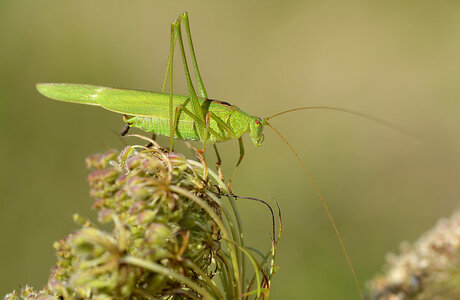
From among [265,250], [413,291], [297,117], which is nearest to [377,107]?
[297,117]

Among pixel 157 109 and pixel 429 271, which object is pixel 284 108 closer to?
pixel 157 109

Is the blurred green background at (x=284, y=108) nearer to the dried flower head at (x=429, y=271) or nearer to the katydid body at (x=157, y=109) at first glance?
the dried flower head at (x=429, y=271)

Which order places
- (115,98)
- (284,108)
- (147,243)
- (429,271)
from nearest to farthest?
(147,243), (429,271), (115,98), (284,108)

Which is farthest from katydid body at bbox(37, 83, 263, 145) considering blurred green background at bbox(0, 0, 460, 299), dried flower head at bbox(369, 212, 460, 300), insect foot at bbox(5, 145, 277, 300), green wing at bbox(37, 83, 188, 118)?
blurred green background at bbox(0, 0, 460, 299)

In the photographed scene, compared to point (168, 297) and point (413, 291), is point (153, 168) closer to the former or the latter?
point (168, 297)

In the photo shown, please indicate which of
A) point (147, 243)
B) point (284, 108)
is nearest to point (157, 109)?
point (147, 243)

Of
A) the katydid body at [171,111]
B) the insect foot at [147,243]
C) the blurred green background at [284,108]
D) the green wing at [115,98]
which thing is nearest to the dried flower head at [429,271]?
the katydid body at [171,111]

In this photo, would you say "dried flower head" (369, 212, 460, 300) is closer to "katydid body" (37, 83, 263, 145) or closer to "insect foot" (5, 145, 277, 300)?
"insect foot" (5, 145, 277, 300)

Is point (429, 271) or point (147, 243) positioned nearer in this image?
point (147, 243)
